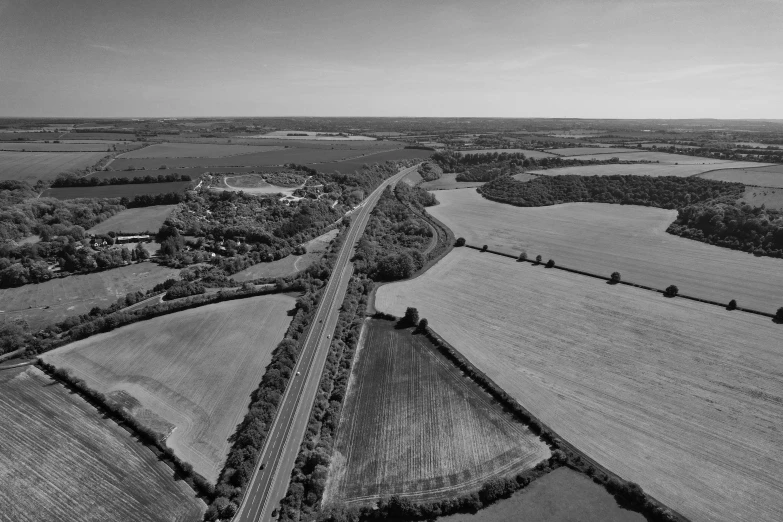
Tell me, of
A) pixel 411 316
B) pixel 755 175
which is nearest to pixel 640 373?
pixel 411 316

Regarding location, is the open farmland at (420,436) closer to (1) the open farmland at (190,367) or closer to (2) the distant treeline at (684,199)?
(1) the open farmland at (190,367)

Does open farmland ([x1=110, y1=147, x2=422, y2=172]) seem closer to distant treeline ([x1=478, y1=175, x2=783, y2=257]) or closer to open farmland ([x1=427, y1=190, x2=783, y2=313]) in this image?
distant treeline ([x1=478, y1=175, x2=783, y2=257])

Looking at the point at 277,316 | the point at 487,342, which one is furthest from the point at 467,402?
the point at 277,316

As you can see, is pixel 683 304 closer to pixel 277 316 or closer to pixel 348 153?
pixel 277 316

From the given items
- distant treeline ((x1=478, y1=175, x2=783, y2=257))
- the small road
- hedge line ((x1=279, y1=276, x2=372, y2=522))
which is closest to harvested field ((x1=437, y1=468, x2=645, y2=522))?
hedge line ((x1=279, y1=276, x2=372, y2=522))

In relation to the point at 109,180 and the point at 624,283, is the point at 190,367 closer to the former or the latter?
the point at 624,283

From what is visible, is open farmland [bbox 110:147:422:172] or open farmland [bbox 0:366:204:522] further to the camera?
open farmland [bbox 110:147:422:172]

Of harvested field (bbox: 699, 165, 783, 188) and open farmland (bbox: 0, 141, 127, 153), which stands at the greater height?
open farmland (bbox: 0, 141, 127, 153)
